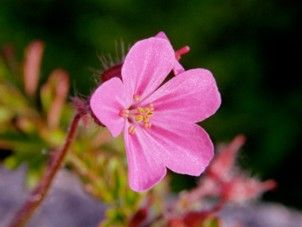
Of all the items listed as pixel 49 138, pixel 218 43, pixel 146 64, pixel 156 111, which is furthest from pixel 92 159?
pixel 218 43

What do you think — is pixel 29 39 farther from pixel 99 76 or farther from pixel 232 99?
pixel 99 76

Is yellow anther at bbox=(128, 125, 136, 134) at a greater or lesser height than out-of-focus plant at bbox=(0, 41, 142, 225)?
greater

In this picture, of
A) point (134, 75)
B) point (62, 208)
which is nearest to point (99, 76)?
point (134, 75)

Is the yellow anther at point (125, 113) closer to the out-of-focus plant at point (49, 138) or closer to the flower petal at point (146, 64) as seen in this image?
the flower petal at point (146, 64)

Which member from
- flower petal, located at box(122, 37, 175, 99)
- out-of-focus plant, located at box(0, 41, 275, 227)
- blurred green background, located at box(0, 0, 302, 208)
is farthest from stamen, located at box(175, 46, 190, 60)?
blurred green background, located at box(0, 0, 302, 208)

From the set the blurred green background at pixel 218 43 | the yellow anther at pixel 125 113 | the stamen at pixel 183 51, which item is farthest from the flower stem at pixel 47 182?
the blurred green background at pixel 218 43

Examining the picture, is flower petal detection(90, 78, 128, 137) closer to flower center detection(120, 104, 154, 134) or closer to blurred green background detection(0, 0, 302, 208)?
flower center detection(120, 104, 154, 134)
